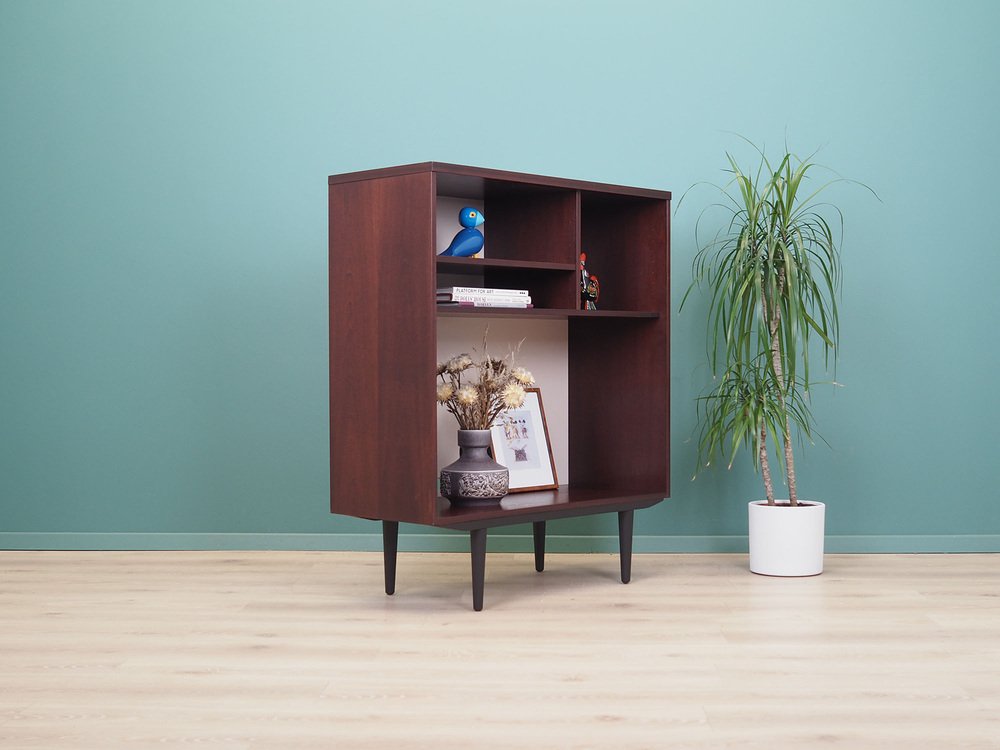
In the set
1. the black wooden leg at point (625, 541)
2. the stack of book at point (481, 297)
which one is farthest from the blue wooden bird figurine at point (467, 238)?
the black wooden leg at point (625, 541)

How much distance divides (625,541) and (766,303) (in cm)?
100

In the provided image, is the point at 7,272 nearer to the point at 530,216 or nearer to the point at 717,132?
the point at 530,216

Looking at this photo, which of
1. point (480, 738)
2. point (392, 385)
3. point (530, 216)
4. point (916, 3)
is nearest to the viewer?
point (480, 738)

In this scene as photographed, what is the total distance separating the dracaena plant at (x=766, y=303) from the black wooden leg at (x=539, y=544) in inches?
28.0

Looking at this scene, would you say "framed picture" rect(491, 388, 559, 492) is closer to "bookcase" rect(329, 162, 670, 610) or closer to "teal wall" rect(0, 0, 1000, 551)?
"bookcase" rect(329, 162, 670, 610)

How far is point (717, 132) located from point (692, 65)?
11.1 inches

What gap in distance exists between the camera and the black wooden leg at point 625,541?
3469 millimetres

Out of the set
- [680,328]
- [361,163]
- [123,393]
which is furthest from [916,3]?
[123,393]

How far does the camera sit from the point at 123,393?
406cm

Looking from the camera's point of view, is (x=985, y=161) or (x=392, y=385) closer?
(x=392, y=385)

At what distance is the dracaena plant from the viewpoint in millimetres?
3551

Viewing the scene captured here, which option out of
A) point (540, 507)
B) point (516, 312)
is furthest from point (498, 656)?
point (516, 312)

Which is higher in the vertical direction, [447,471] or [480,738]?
[447,471]

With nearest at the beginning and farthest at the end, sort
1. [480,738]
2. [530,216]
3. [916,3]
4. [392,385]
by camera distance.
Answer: [480,738] → [392,385] → [530,216] → [916,3]
